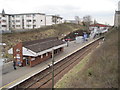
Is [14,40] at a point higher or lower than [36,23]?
lower

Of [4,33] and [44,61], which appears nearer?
[44,61]

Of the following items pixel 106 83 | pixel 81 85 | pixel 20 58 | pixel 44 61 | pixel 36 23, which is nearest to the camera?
pixel 106 83

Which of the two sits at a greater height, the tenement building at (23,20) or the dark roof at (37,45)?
the tenement building at (23,20)

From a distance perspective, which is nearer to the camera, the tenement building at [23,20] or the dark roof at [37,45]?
the dark roof at [37,45]

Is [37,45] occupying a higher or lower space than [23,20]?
lower

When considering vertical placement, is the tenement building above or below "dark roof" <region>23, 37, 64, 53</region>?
above

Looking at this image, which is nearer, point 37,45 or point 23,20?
point 37,45

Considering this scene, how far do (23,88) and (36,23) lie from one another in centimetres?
5138

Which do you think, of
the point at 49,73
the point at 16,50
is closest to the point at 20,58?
the point at 16,50

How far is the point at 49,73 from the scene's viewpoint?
16.7 m

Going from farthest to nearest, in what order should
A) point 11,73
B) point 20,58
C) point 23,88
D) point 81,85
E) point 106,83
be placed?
point 20,58 → point 11,73 → point 23,88 → point 81,85 → point 106,83

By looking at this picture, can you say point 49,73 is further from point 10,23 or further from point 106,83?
point 10,23

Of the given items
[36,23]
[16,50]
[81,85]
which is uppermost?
[36,23]

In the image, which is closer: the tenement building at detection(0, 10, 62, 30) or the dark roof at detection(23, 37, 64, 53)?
the dark roof at detection(23, 37, 64, 53)
